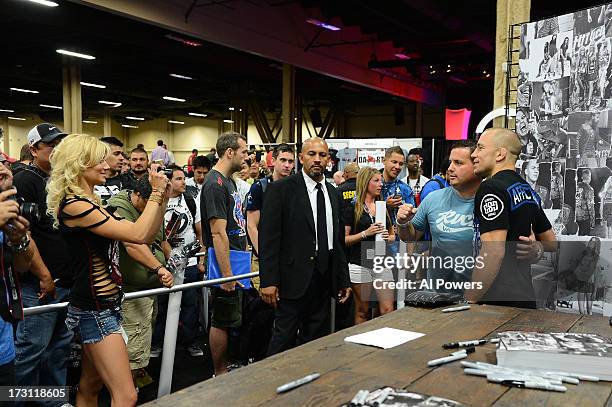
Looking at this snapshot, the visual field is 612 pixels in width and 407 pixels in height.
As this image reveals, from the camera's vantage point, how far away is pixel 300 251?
10.4 feet

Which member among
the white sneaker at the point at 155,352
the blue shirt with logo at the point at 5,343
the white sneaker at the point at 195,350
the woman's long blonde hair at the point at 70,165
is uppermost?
the woman's long blonde hair at the point at 70,165

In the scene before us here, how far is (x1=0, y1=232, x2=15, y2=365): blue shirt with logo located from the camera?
1977 mm

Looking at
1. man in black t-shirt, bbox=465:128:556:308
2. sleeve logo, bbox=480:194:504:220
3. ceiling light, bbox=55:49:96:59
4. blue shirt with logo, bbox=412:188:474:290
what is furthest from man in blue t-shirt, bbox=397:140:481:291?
ceiling light, bbox=55:49:96:59

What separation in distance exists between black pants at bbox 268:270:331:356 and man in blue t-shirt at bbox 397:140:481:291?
24.1 inches

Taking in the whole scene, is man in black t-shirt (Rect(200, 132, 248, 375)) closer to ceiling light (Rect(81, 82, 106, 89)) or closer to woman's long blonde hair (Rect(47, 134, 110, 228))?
woman's long blonde hair (Rect(47, 134, 110, 228))

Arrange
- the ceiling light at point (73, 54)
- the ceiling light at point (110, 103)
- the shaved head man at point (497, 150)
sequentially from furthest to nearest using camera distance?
the ceiling light at point (110, 103) < the ceiling light at point (73, 54) < the shaved head man at point (497, 150)

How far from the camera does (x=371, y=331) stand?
6.32 ft

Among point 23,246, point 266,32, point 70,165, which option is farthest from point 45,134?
point 266,32

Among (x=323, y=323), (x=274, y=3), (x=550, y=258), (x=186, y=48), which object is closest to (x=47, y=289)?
(x=323, y=323)

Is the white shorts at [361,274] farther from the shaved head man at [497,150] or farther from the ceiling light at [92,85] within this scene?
the ceiling light at [92,85]

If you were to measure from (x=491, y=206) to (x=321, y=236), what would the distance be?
1076 mm

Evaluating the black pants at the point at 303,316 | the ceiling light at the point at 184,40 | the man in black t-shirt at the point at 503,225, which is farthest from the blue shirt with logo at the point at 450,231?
the ceiling light at the point at 184,40

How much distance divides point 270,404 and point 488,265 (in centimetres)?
153

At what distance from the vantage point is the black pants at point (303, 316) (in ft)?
10.2
